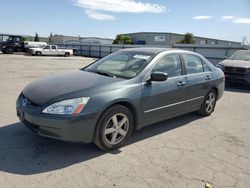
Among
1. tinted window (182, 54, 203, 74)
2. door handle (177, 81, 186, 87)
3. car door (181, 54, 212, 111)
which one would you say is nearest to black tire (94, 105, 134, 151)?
door handle (177, 81, 186, 87)

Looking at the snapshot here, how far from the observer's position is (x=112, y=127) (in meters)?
3.71

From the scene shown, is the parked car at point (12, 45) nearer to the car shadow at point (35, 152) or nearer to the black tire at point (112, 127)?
the car shadow at point (35, 152)

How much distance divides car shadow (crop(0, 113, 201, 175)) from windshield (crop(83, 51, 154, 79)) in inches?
45.1

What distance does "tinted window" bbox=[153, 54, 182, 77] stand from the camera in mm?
4387

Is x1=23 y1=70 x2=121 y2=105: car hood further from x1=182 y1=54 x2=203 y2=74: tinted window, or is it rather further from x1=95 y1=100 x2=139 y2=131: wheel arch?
x1=182 y1=54 x2=203 y2=74: tinted window

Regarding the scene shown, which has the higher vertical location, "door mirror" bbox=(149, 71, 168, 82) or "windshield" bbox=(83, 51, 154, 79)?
"windshield" bbox=(83, 51, 154, 79)

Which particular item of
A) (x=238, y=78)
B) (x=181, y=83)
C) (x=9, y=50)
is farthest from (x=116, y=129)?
(x=9, y=50)

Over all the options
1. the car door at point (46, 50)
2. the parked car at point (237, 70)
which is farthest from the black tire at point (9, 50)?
the parked car at point (237, 70)

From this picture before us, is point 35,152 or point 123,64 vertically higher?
point 123,64

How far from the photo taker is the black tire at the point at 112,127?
3.51 m

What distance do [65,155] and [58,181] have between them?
65cm

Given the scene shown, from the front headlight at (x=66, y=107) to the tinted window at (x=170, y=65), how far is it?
157 centimetres

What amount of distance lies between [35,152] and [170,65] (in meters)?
2.76

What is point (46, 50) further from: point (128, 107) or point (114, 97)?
point (114, 97)
